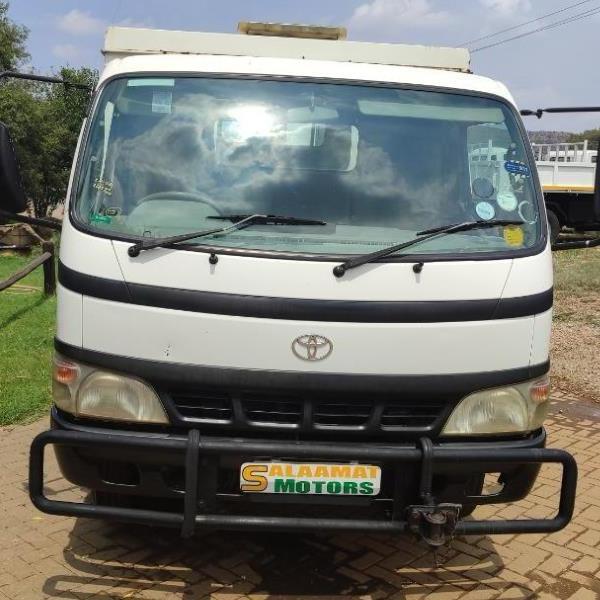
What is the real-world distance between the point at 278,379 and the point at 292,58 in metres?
1.77

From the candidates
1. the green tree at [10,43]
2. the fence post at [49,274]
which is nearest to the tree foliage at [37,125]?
the green tree at [10,43]

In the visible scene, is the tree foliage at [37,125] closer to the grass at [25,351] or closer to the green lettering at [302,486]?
the grass at [25,351]

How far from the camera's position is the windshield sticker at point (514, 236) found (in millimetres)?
3246

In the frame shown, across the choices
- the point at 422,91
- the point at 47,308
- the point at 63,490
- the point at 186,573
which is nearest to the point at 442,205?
the point at 422,91

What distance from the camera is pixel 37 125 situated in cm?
3238

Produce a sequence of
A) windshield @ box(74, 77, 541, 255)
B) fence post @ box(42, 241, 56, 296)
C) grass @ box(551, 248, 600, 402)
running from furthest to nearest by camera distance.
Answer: fence post @ box(42, 241, 56, 296)
grass @ box(551, 248, 600, 402)
windshield @ box(74, 77, 541, 255)

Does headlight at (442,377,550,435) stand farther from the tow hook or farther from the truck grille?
the tow hook

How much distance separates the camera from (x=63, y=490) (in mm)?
4461

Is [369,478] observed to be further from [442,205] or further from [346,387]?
[442,205]

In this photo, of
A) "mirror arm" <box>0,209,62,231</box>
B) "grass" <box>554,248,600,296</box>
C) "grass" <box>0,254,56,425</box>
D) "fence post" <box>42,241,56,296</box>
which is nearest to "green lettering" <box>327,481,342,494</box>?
"mirror arm" <box>0,209,62,231</box>

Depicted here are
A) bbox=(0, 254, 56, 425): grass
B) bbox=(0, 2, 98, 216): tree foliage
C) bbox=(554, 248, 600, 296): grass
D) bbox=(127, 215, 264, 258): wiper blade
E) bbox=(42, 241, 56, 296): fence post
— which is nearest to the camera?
bbox=(127, 215, 264, 258): wiper blade

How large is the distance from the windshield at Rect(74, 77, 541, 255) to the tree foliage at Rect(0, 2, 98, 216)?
2868cm

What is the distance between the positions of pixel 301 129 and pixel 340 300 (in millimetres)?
926

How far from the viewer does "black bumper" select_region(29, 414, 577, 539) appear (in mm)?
2865
